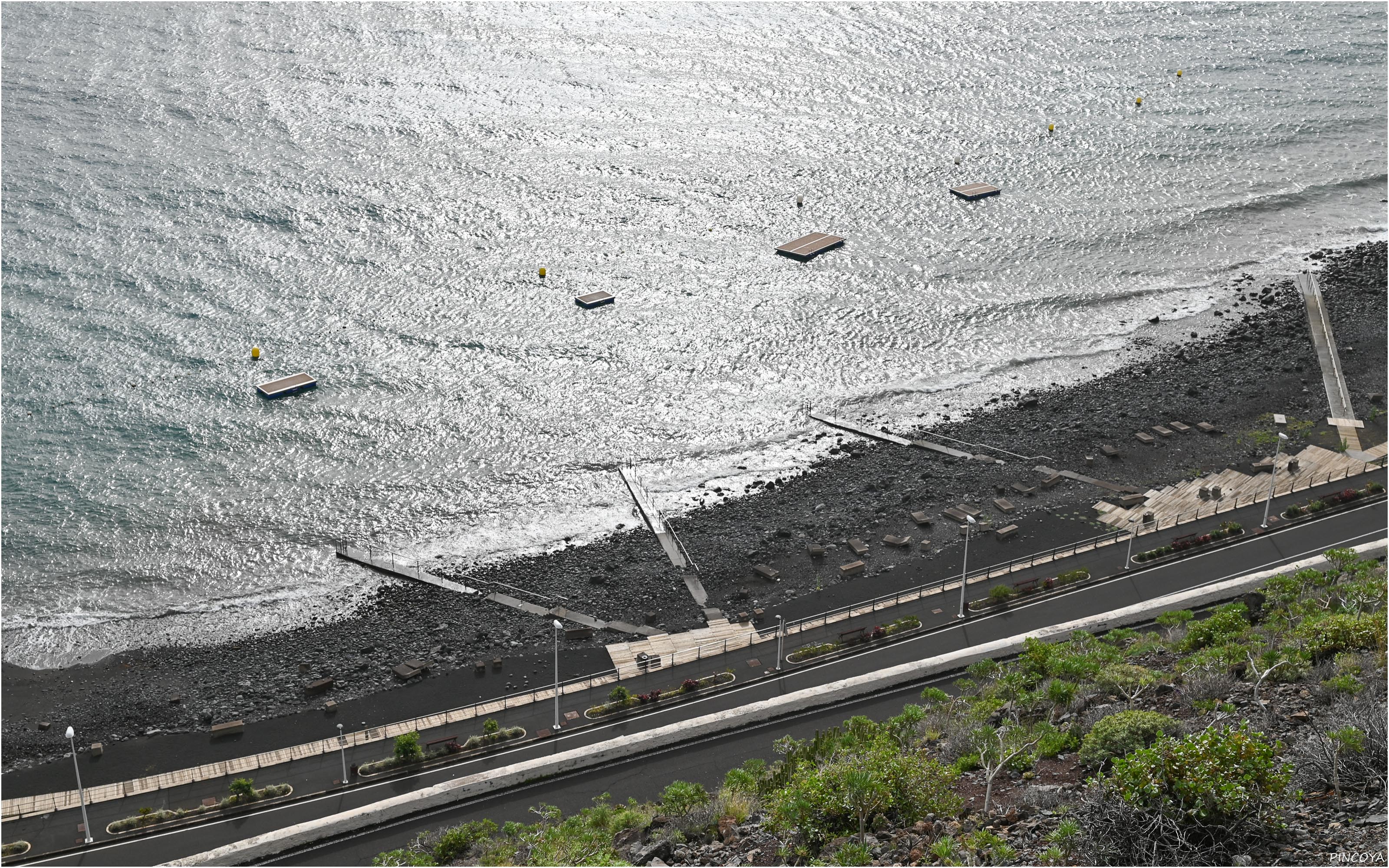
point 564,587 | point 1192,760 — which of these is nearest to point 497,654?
point 564,587

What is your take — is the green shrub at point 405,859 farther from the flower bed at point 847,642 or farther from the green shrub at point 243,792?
the flower bed at point 847,642

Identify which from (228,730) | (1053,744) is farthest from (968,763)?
(228,730)

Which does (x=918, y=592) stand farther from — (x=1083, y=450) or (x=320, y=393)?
(x=320, y=393)

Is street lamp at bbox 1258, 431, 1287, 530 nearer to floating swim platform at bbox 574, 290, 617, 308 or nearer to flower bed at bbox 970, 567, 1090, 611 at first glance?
flower bed at bbox 970, 567, 1090, 611

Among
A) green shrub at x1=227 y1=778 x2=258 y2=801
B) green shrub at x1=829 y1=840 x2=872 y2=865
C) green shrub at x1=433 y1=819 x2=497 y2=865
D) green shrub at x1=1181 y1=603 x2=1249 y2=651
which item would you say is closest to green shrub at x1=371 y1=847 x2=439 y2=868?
green shrub at x1=433 y1=819 x2=497 y2=865

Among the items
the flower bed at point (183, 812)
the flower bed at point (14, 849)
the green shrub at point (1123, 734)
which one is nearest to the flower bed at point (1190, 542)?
the green shrub at point (1123, 734)
